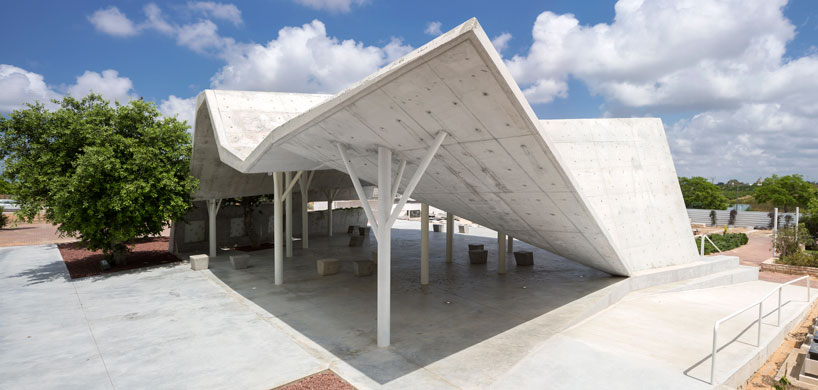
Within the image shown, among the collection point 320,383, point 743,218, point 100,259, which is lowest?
point 320,383

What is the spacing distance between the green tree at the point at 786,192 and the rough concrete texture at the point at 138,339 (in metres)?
76.3

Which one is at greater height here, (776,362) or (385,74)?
(385,74)

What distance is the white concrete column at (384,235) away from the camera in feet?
27.3

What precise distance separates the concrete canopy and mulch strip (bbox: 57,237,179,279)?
538 cm

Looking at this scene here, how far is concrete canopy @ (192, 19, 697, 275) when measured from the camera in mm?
5648

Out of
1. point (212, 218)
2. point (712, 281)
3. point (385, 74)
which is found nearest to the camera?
point (385, 74)

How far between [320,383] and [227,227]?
65.1 feet

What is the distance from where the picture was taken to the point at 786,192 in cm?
5981

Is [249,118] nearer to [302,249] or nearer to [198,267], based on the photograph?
[198,267]

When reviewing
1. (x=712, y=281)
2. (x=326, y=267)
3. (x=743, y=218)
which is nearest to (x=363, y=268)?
(x=326, y=267)

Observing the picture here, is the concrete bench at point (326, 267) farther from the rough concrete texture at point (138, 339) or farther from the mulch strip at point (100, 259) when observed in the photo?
the mulch strip at point (100, 259)

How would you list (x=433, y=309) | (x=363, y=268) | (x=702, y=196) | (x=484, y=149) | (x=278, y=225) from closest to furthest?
(x=484, y=149), (x=433, y=309), (x=278, y=225), (x=363, y=268), (x=702, y=196)

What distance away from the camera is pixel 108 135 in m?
16.1

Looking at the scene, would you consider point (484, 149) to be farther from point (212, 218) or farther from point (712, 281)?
point (212, 218)
